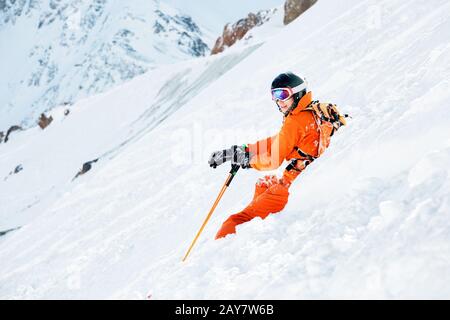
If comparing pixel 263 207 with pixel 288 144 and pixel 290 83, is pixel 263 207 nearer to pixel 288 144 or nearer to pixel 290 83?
pixel 288 144

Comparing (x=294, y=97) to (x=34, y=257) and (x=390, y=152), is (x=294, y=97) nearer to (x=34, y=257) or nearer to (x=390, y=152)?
(x=390, y=152)

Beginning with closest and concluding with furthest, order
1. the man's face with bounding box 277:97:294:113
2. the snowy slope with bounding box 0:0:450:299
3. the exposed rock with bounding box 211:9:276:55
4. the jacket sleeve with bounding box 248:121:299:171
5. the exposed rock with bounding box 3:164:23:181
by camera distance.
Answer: the snowy slope with bounding box 0:0:450:299
the jacket sleeve with bounding box 248:121:299:171
the man's face with bounding box 277:97:294:113
the exposed rock with bounding box 3:164:23:181
the exposed rock with bounding box 211:9:276:55

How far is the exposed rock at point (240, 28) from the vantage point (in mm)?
42531

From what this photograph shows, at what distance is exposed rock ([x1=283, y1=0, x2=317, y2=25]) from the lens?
31.5 metres

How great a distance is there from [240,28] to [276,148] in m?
40.9

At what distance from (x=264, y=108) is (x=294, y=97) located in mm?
7389

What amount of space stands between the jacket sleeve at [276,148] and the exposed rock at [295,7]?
28.3 m

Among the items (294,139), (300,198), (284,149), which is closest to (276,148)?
(284,149)

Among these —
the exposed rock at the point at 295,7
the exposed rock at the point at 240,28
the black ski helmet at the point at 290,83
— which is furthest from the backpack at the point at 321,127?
the exposed rock at the point at 240,28

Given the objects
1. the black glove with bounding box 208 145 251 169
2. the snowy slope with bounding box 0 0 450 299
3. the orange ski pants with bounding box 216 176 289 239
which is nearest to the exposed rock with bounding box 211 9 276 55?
the snowy slope with bounding box 0 0 450 299

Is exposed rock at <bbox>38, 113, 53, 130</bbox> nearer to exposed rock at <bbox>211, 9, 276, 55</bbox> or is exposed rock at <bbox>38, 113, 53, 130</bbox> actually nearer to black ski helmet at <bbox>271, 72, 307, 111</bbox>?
exposed rock at <bbox>211, 9, 276, 55</bbox>

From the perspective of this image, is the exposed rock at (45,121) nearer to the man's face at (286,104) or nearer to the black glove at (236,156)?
the black glove at (236,156)

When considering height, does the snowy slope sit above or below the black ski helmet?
below

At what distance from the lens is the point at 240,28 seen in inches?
1729
